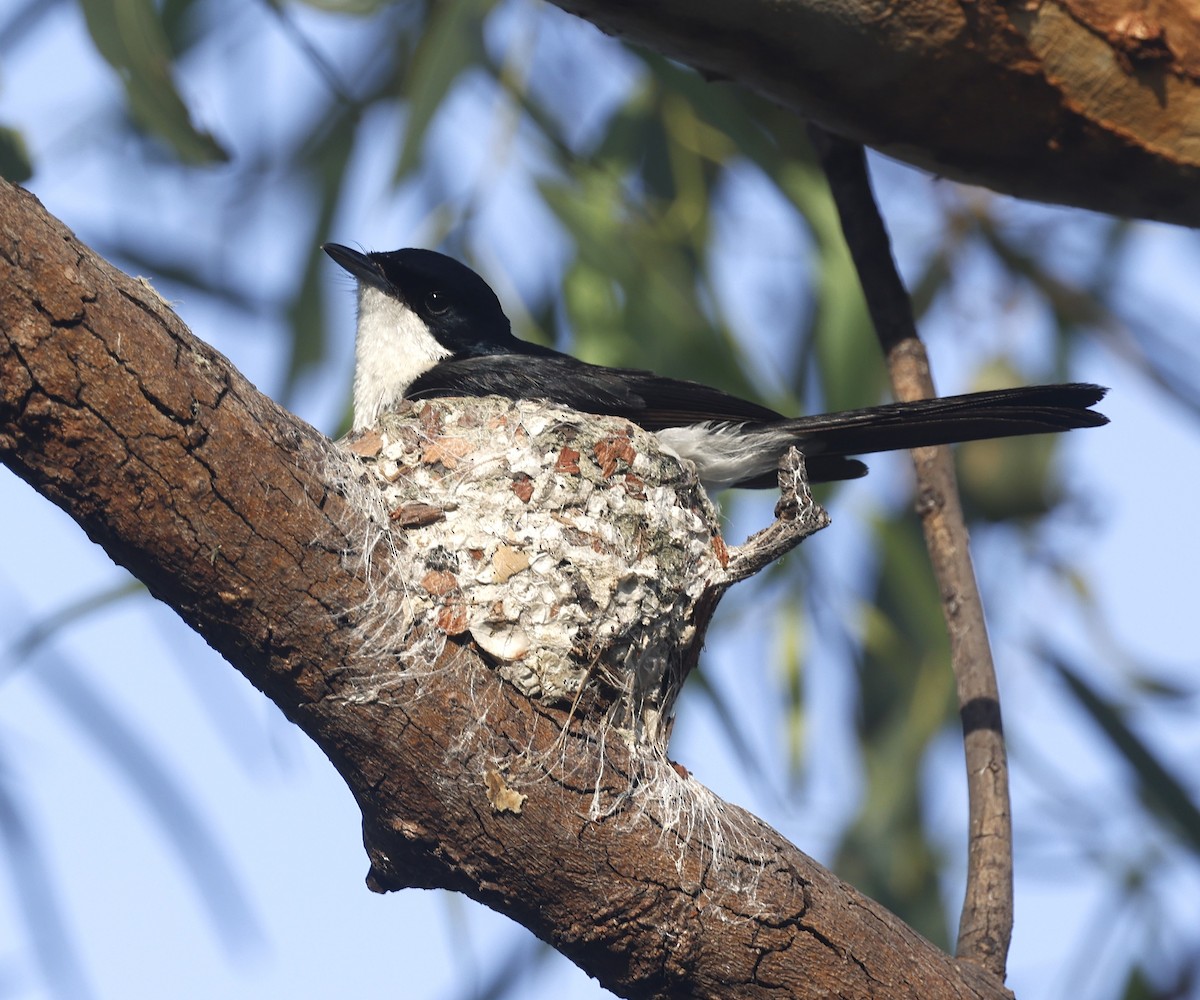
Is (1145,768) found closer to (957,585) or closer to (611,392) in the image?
(957,585)

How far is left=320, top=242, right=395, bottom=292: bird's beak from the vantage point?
13.8 ft

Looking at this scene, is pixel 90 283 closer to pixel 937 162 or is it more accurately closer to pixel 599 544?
pixel 599 544

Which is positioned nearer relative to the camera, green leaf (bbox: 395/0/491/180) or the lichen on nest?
the lichen on nest

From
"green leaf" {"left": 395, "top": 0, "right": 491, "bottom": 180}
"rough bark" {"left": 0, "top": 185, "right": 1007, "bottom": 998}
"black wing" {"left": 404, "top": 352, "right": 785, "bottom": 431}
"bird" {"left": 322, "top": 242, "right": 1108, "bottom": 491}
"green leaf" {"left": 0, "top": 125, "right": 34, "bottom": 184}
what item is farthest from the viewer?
"green leaf" {"left": 395, "top": 0, "right": 491, "bottom": 180}

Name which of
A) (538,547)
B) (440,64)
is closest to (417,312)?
(440,64)

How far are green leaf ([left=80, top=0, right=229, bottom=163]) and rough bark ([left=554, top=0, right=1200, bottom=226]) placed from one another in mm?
1010

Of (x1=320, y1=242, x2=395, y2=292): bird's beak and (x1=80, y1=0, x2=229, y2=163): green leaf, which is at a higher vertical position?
(x1=320, y1=242, x2=395, y2=292): bird's beak

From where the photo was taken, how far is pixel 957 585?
3.25 meters

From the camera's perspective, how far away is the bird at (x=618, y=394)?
3.12 m

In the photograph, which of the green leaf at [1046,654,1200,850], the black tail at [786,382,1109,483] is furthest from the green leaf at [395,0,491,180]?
the green leaf at [1046,654,1200,850]

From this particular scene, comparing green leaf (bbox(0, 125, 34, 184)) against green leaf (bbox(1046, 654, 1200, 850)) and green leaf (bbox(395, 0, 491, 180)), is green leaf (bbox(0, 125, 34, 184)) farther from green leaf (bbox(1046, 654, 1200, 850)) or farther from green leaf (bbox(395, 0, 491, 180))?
green leaf (bbox(1046, 654, 1200, 850))

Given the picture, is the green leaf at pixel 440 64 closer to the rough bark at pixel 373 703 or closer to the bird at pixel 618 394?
the bird at pixel 618 394

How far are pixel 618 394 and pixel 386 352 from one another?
2.65 ft

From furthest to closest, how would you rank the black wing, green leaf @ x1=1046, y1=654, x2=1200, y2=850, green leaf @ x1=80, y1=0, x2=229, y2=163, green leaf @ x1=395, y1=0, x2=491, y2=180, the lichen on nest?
1. green leaf @ x1=1046, y1=654, x2=1200, y2=850
2. green leaf @ x1=395, y1=0, x2=491, y2=180
3. the black wing
4. green leaf @ x1=80, y1=0, x2=229, y2=163
5. the lichen on nest
